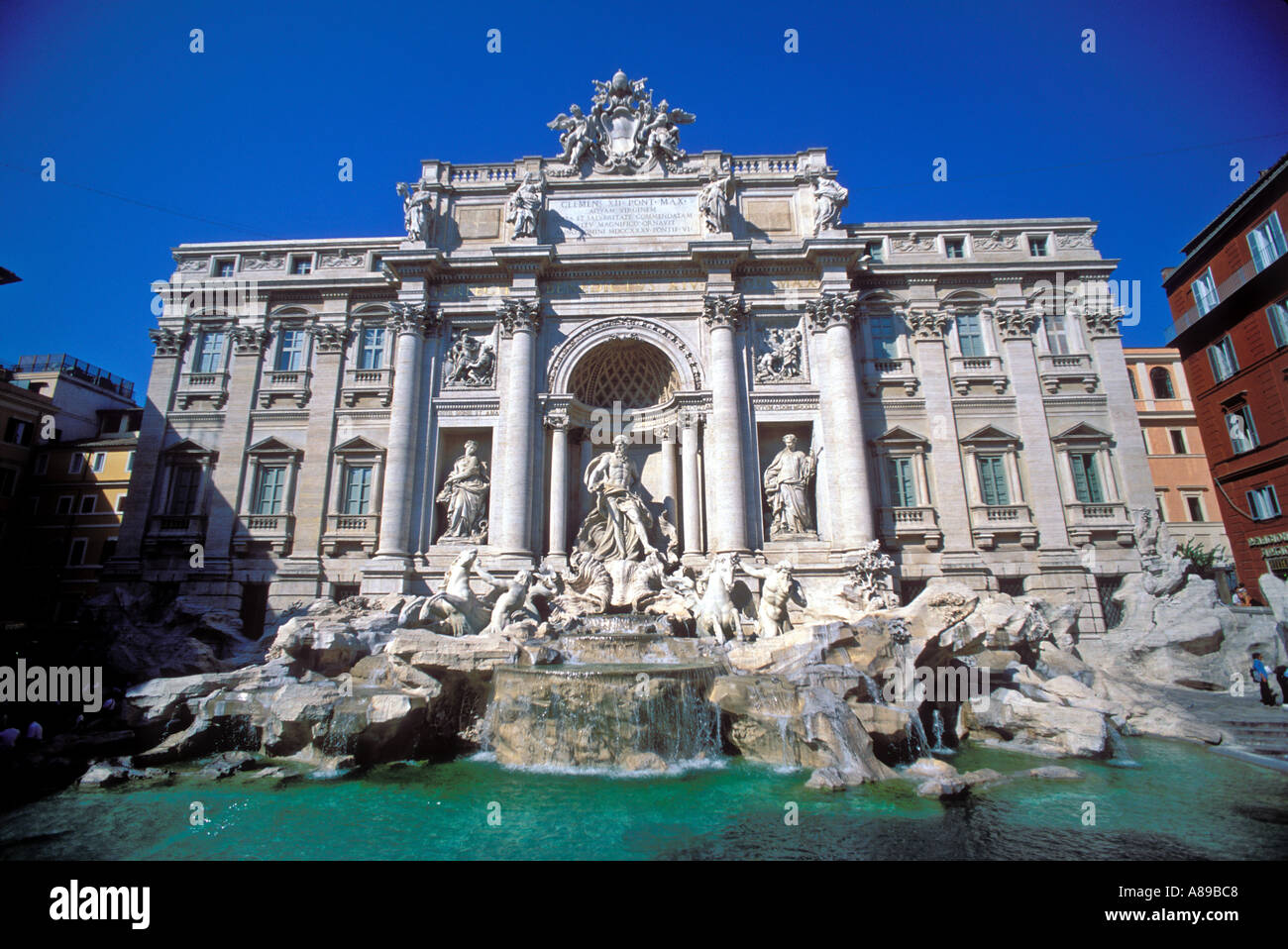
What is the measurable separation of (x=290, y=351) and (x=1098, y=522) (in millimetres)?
28303

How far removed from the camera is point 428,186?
21.6 m

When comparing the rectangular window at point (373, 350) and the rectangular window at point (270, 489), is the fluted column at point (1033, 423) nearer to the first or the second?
the rectangular window at point (373, 350)

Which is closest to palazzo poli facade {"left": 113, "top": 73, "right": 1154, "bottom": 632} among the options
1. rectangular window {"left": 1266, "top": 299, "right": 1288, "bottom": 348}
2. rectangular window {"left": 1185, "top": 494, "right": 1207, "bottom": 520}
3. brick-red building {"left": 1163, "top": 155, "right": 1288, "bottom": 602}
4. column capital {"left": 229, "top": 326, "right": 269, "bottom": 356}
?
column capital {"left": 229, "top": 326, "right": 269, "bottom": 356}

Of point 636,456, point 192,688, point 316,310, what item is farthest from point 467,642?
point 316,310

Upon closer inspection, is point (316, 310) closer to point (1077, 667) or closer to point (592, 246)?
point (592, 246)

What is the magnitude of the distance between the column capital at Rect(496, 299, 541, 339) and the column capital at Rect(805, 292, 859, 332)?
939 cm

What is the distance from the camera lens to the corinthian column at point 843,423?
18.5m

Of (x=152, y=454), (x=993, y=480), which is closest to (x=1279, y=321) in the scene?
(x=993, y=480)

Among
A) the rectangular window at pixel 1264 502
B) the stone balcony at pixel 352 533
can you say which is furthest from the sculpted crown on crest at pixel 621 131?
the rectangular window at pixel 1264 502

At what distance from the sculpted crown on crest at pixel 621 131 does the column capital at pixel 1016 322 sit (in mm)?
12834

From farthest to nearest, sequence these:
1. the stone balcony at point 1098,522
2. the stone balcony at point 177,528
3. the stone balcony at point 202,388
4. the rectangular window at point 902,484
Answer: the stone balcony at point 202,388 → the stone balcony at point 177,528 → the rectangular window at point 902,484 → the stone balcony at point 1098,522

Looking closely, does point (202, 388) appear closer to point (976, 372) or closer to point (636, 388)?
point (636, 388)

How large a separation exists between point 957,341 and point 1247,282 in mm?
7683
